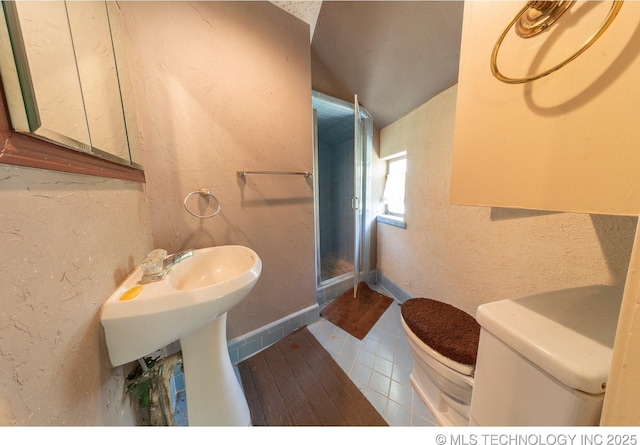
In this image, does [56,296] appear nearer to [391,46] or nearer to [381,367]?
[381,367]

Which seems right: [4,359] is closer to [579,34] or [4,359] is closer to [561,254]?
[579,34]

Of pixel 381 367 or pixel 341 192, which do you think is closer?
pixel 381 367

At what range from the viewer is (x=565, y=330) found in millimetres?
390

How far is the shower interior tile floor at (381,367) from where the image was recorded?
921 millimetres

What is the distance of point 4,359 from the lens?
0.28 meters

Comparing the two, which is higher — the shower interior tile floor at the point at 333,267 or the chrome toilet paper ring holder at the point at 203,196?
the chrome toilet paper ring holder at the point at 203,196

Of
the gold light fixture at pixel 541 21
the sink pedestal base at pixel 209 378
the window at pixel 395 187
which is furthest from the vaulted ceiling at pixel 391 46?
the sink pedestal base at pixel 209 378

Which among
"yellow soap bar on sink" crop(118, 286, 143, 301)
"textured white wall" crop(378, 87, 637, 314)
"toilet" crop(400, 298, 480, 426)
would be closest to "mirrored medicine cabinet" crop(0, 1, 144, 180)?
"yellow soap bar on sink" crop(118, 286, 143, 301)

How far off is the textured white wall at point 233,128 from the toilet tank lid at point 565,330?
1.07 m

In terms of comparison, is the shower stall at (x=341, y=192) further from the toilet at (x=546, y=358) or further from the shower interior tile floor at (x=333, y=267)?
the toilet at (x=546, y=358)

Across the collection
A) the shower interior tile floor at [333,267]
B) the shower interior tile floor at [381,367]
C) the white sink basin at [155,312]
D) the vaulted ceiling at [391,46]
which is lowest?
the shower interior tile floor at [381,367]

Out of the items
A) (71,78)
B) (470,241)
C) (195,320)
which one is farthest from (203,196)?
(470,241)

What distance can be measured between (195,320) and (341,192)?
204 centimetres

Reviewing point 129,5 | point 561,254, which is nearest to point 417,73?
point 561,254
